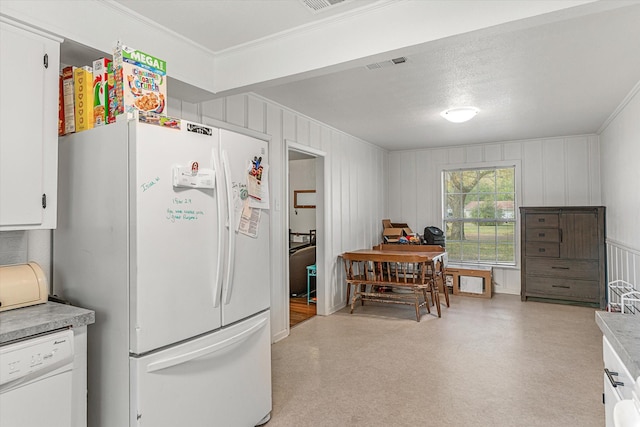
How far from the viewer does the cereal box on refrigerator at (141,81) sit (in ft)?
5.95

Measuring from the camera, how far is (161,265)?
69.4 inches

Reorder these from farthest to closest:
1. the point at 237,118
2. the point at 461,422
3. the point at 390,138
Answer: the point at 390,138, the point at 237,118, the point at 461,422

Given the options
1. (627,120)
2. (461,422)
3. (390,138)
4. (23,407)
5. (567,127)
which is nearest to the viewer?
(23,407)

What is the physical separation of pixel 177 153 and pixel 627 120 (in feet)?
14.1

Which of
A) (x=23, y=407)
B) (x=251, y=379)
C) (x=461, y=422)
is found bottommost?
(x=461, y=422)

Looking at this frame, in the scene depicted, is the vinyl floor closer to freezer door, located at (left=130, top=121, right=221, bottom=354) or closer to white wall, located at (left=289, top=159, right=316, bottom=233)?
freezer door, located at (left=130, top=121, right=221, bottom=354)

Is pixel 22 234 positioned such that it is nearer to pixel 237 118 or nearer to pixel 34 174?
pixel 34 174

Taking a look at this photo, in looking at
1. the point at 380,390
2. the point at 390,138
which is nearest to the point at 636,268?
the point at 380,390

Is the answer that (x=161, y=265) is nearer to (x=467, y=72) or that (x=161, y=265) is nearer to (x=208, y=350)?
(x=208, y=350)

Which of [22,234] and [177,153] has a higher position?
[177,153]

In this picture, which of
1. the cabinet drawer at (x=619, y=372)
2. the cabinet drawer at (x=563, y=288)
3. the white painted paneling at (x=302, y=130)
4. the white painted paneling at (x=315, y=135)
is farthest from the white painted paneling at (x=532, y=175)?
the cabinet drawer at (x=619, y=372)

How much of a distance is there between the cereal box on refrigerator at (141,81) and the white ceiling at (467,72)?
42cm

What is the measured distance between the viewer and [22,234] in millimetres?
2018

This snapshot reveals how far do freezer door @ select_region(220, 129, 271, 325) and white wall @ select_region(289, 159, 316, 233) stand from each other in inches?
188
